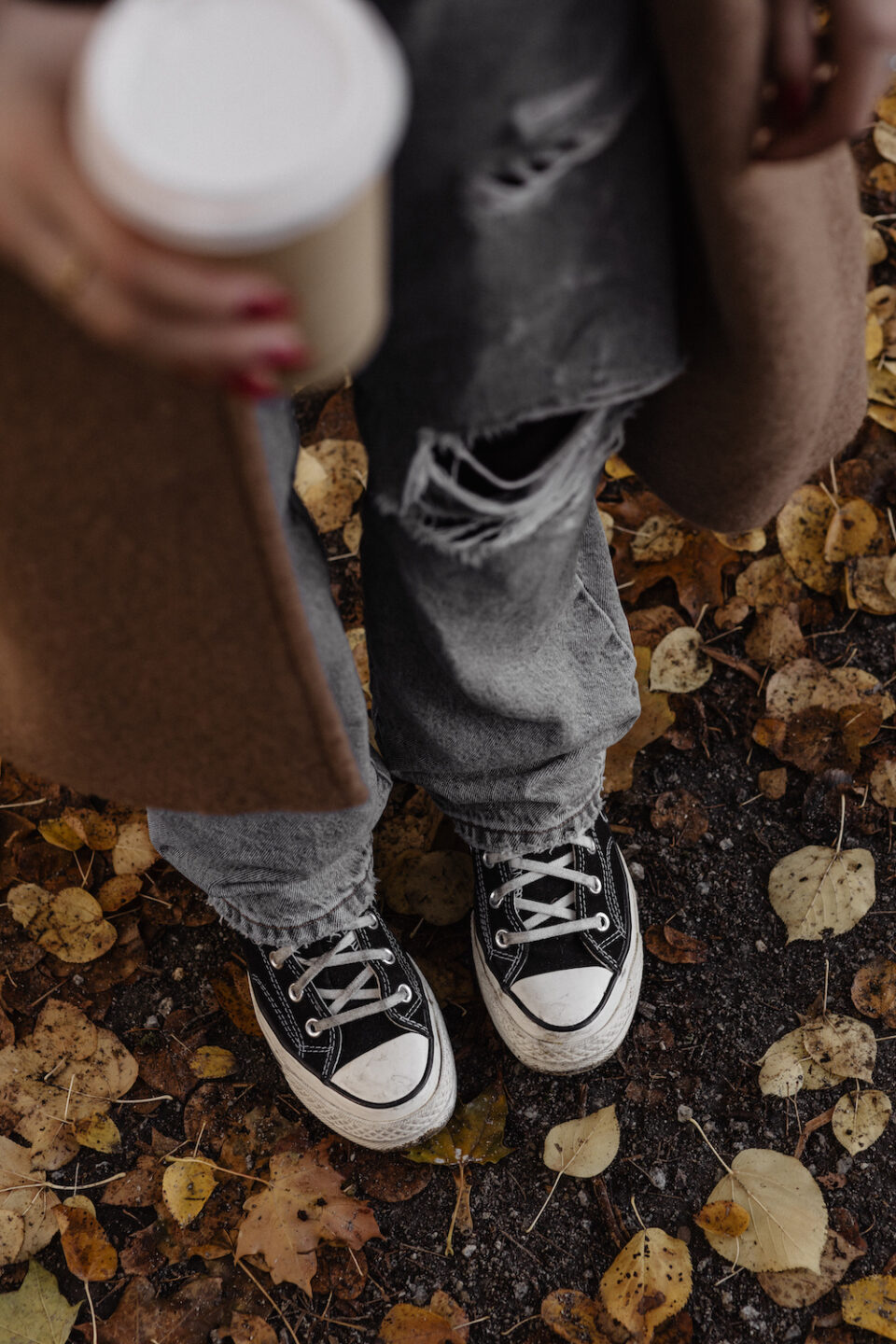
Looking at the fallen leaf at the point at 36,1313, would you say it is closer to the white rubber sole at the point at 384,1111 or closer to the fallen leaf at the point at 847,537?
the white rubber sole at the point at 384,1111

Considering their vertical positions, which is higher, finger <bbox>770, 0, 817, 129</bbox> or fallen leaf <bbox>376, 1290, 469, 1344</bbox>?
finger <bbox>770, 0, 817, 129</bbox>

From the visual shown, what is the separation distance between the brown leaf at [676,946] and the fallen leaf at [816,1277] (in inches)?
13.7

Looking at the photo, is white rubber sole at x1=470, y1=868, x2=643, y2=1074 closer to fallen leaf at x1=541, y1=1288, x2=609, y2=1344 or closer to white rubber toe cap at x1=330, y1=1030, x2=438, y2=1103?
white rubber toe cap at x1=330, y1=1030, x2=438, y2=1103

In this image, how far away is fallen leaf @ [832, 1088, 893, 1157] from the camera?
1170 millimetres

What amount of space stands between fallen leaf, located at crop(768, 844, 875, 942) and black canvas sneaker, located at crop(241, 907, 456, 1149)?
49cm

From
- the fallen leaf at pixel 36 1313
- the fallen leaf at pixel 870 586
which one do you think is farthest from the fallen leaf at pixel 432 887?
the fallen leaf at pixel 870 586

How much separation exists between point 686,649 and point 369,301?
1.09 meters

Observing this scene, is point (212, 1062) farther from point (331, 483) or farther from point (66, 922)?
point (331, 483)

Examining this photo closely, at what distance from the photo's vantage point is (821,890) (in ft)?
4.24

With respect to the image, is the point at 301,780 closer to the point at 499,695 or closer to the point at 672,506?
the point at 499,695

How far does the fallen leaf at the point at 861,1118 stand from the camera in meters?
1.17

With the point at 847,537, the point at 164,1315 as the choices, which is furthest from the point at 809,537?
the point at 164,1315

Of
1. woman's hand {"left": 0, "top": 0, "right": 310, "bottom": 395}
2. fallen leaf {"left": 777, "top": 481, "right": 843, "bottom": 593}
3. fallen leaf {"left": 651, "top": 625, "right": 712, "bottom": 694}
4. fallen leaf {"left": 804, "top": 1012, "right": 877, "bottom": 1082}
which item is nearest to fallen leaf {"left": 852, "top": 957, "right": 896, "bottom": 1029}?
fallen leaf {"left": 804, "top": 1012, "right": 877, "bottom": 1082}

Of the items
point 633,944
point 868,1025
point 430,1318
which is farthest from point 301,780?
point 868,1025
